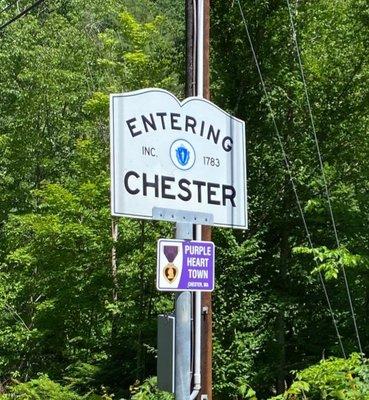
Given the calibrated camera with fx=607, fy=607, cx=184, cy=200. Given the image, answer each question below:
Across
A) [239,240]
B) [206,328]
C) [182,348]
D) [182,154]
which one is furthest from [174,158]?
[239,240]

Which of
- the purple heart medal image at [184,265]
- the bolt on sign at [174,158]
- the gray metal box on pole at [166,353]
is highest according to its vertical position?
the bolt on sign at [174,158]

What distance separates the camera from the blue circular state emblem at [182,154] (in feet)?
10.7

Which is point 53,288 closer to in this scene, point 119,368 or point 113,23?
point 119,368

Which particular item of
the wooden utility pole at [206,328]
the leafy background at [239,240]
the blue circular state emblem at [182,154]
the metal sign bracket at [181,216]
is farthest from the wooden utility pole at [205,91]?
the leafy background at [239,240]

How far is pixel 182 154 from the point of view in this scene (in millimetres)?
3320

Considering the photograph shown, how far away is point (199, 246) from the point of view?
3.28m

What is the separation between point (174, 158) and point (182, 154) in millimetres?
68

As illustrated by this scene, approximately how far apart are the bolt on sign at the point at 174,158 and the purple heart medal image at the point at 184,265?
0.19 meters

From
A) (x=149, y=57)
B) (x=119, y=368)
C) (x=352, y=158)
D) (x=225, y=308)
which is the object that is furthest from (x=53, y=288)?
(x=352, y=158)

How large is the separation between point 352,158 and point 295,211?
4.71 ft

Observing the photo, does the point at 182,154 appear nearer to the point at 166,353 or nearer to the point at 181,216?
the point at 181,216

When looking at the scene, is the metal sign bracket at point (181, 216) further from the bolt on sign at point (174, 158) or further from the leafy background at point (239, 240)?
the leafy background at point (239, 240)

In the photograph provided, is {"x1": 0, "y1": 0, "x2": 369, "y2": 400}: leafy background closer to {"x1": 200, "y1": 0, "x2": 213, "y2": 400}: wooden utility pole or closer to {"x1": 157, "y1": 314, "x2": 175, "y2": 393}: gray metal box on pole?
{"x1": 200, "y1": 0, "x2": 213, "y2": 400}: wooden utility pole

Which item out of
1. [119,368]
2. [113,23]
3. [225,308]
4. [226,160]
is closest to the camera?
[226,160]
